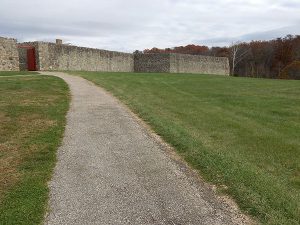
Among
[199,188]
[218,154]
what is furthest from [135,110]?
[199,188]

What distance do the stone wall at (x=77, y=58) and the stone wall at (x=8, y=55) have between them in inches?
82.5

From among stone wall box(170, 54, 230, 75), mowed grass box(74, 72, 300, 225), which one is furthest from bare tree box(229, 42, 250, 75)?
mowed grass box(74, 72, 300, 225)

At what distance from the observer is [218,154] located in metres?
6.89

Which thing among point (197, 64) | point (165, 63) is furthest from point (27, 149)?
point (197, 64)

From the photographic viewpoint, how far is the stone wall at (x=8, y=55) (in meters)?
27.7

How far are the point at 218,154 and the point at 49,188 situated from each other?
3107 millimetres

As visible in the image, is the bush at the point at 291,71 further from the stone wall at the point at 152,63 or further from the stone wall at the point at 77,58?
the stone wall at the point at 77,58

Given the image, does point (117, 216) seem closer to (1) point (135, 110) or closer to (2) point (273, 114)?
(1) point (135, 110)

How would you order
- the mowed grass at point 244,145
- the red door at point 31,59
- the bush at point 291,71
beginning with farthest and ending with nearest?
the bush at point 291,71
the red door at point 31,59
the mowed grass at point 244,145

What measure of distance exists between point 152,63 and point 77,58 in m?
12.9

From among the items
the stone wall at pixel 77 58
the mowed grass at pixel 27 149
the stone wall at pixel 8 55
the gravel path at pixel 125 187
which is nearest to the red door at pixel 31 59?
the stone wall at pixel 77 58

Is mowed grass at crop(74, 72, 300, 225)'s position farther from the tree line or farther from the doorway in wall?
the tree line

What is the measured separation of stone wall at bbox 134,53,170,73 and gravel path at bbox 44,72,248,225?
Result: 37535mm

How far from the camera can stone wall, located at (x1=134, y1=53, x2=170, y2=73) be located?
45.6 metres
